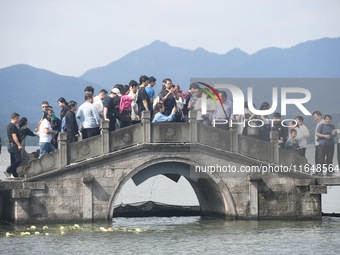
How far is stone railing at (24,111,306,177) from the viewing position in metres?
37.7

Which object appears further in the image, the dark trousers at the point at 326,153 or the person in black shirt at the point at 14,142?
the dark trousers at the point at 326,153

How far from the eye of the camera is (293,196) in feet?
127

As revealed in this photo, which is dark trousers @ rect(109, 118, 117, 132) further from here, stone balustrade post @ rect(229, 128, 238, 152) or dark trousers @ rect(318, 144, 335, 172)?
dark trousers @ rect(318, 144, 335, 172)

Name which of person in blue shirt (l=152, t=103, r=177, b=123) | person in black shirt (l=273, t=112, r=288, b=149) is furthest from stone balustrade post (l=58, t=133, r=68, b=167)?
person in black shirt (l=273, t=112, r=288, b=149)

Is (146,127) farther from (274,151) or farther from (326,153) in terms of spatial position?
(326,153)

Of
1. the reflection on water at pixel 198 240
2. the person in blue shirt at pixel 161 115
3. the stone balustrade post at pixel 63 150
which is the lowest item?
the reflection on water at pixel 198 240

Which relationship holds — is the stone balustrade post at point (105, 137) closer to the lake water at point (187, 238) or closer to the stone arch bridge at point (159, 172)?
the stone arch bridge at point (159, 172)

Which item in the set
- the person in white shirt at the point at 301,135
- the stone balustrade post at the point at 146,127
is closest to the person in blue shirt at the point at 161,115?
the stone balustrade post at the point at 146,127

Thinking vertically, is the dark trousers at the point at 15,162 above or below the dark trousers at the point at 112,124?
below

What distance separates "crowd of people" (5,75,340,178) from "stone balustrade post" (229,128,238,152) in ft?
0.87

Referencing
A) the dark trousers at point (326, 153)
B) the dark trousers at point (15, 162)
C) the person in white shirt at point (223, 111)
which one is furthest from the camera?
the dark trousers at point (326, 153)

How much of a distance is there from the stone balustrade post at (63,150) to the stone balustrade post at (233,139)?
5264 millimetres

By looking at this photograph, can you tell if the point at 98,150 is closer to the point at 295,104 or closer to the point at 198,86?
the point at 198,86

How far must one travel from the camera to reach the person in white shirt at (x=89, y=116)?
125ft
